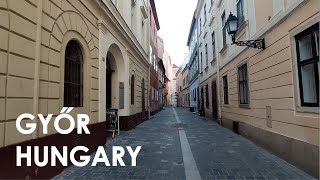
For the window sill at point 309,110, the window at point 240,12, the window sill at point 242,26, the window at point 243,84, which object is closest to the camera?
the window sill at point 309,110

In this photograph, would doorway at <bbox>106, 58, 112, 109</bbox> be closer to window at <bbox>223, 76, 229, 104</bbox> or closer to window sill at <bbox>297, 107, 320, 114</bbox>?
window at <bbox>223, 76, 229, 104</bbox>

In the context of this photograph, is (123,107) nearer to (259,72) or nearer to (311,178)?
(259,72)

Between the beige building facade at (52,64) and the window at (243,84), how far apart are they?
16.0 feet

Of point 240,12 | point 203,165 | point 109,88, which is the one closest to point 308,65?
→ point 203,165

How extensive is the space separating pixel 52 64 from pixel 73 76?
1.38 metres

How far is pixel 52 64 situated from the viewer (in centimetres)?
535

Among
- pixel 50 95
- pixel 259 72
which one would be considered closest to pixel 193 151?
pixel 259 72

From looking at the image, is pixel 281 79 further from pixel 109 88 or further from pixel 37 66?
pixel 109 88

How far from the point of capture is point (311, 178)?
520 centimetres

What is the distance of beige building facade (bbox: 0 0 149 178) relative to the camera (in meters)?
4.05

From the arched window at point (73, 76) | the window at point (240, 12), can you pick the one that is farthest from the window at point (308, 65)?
the arched window at point (73, 76)

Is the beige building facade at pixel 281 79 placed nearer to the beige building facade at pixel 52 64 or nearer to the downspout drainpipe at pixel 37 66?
the beige building facade at pixel 52 64

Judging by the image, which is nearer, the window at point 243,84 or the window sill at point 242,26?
the window sill at point 242,26

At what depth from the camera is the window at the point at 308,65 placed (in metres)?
5.38
